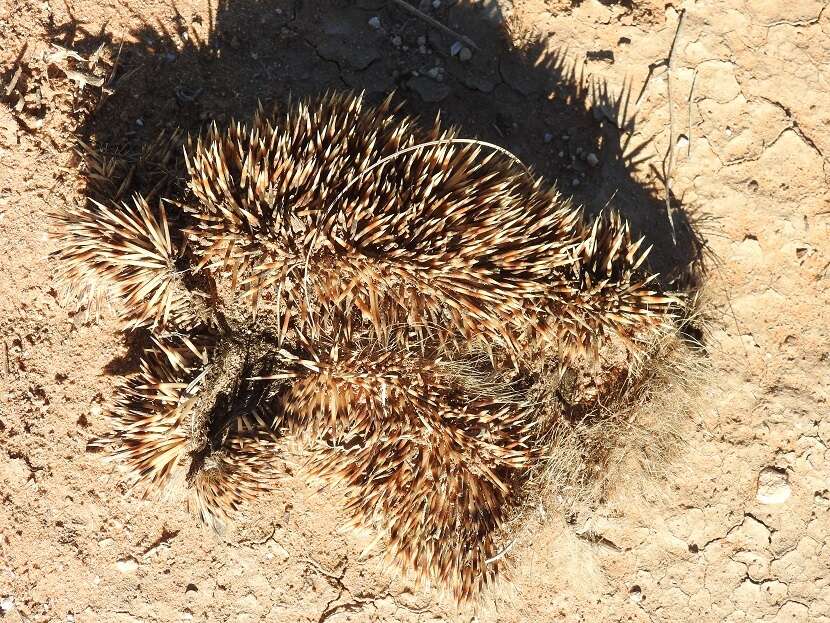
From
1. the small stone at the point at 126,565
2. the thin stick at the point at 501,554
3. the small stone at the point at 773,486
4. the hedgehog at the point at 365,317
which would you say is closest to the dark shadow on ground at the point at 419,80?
the hedgehog at the point at 365,317

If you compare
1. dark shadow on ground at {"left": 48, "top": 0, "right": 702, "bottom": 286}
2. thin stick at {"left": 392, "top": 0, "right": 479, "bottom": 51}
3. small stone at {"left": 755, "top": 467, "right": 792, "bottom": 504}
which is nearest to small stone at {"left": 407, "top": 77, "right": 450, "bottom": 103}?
dark shadow on ground at {"left": 48, "top": 0, "right": 702, "bottom": 286}

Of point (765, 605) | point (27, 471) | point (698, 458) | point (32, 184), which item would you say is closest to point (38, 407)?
point (27, 471)

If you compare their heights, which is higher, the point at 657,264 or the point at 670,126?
the point at 670,126

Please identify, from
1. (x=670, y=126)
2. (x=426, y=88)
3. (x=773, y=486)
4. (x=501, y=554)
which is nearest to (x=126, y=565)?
(x=501, y=554)

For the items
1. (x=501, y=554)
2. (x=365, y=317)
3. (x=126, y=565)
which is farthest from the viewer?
(x=126, y=565)

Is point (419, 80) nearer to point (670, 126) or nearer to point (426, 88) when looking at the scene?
point (426, 88)

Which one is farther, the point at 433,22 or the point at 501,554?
the point at 433,22
